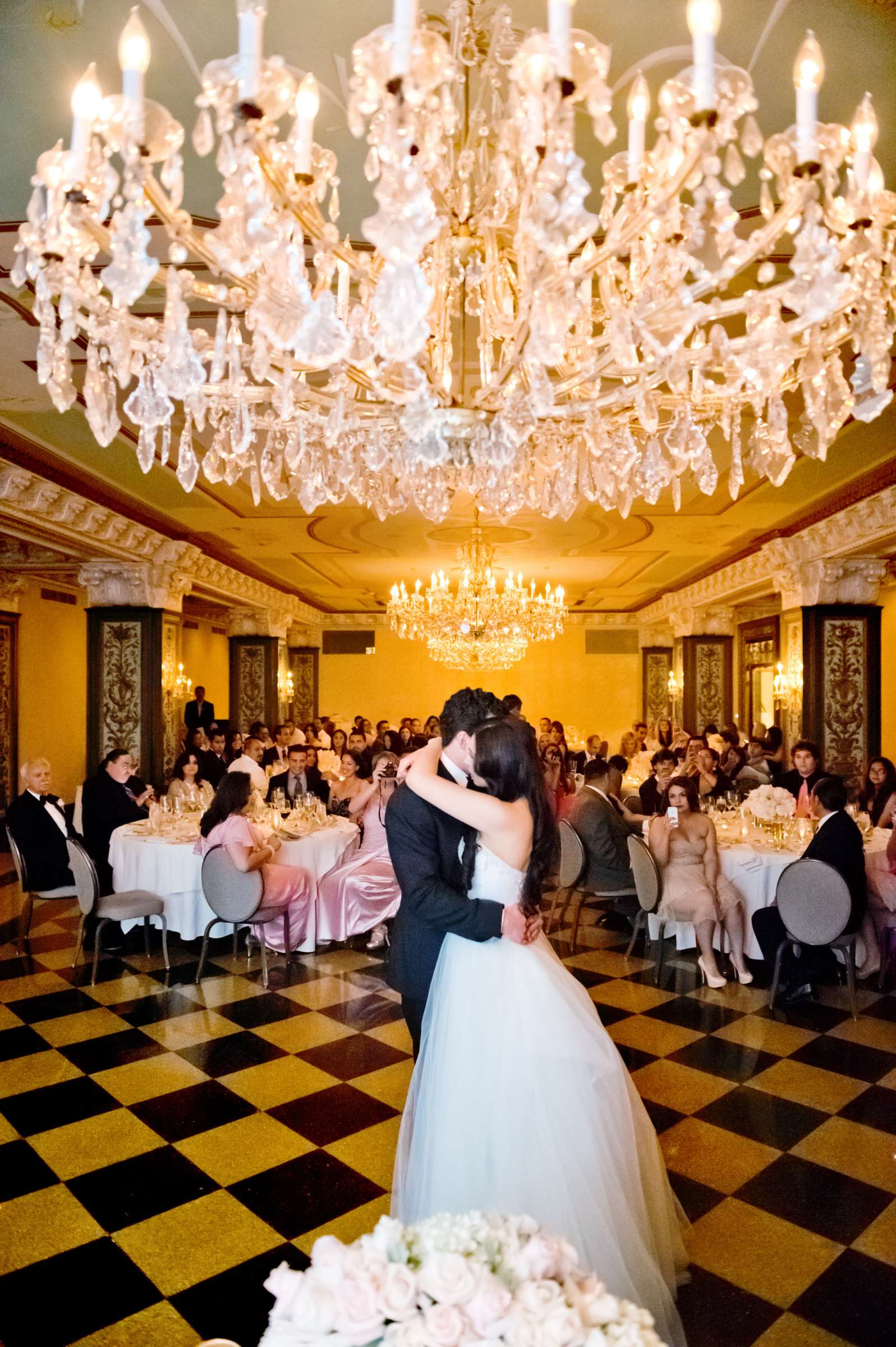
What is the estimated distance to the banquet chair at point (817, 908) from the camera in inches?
169

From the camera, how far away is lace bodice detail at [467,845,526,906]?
2.50 meters

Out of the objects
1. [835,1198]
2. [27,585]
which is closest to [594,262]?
[835,1198]

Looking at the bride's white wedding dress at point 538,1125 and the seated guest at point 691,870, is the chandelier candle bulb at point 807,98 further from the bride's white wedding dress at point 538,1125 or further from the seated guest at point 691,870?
the seated guest at point 691,870

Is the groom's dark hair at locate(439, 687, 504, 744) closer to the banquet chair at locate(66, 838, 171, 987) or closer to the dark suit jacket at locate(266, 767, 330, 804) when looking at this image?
the banquet chair at locate(66, 838, 171, 987)

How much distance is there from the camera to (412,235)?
1.73 m

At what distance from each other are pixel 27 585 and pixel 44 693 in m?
1.57

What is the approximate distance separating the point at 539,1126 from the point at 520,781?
3.00 ft

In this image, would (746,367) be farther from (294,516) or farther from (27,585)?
(27,585)

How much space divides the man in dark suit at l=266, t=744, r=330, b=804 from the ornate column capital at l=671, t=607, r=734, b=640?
849 cm

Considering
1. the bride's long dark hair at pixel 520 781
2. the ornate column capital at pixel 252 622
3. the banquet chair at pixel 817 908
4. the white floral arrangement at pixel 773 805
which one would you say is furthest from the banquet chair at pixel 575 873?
the ornate column capital at pixel 252 622

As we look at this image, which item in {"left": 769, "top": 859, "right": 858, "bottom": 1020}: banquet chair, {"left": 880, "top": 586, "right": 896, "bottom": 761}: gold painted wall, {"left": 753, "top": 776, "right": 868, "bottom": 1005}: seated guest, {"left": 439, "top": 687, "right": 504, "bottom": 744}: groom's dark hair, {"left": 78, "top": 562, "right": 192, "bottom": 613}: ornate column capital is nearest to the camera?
{"left": 439, "top": 687, "right": 504, "bottom": 744}: groom's dark hair

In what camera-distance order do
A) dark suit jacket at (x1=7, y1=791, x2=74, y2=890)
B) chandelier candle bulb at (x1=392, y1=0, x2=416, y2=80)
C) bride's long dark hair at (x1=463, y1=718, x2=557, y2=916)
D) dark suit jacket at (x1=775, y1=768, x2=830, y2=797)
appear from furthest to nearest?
1. dark suit jacket at (x1=775, y1=768, x2=830, y2=797)
2. dark suit jacket at (x1=7, y1=791, x2=74, y2=890)
3. bride's long dark hair at (x1=463, y1=718, x2=557, y2=916)
4. chandelier candle bulb at (x1=392, y1=0, x2=416, y2=80)

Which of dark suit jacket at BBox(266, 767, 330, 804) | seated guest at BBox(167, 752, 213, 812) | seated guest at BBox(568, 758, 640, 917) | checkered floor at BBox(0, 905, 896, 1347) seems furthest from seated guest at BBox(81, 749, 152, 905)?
seated guest at BBox(568, 758, 640, 917)

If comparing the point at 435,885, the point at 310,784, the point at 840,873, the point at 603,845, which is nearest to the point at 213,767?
the point at 310,784
